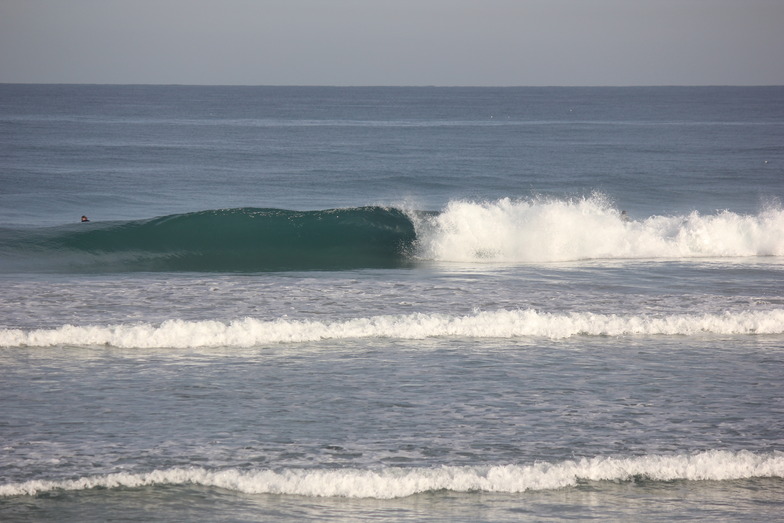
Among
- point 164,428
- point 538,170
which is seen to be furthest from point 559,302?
point 538,170

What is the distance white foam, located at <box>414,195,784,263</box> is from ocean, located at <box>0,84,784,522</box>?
0.24ft

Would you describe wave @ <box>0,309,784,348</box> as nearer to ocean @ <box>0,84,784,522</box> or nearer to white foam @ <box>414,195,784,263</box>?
ocean @ <box>0,84,784,522</box>

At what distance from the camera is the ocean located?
25.3 feet

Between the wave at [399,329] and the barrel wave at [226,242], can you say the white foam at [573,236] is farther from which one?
the wave at [399,329]

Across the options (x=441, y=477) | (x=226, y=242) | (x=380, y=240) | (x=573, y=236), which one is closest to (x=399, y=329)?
(x=441, y=477)

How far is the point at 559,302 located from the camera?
15.4 metres

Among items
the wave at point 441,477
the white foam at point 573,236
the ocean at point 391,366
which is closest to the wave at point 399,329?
the ocean at point 391,366

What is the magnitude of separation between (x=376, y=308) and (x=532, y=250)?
7912mm

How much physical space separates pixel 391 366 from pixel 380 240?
12.0 meters

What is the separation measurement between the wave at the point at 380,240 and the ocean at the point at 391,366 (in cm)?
8

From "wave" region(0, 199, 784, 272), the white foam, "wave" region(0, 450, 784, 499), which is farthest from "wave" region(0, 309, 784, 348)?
the white foam

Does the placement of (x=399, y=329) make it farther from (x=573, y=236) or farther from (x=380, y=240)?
(x=573, y=236)

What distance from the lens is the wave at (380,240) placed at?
21.1 m

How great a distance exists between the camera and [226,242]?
22844mm
